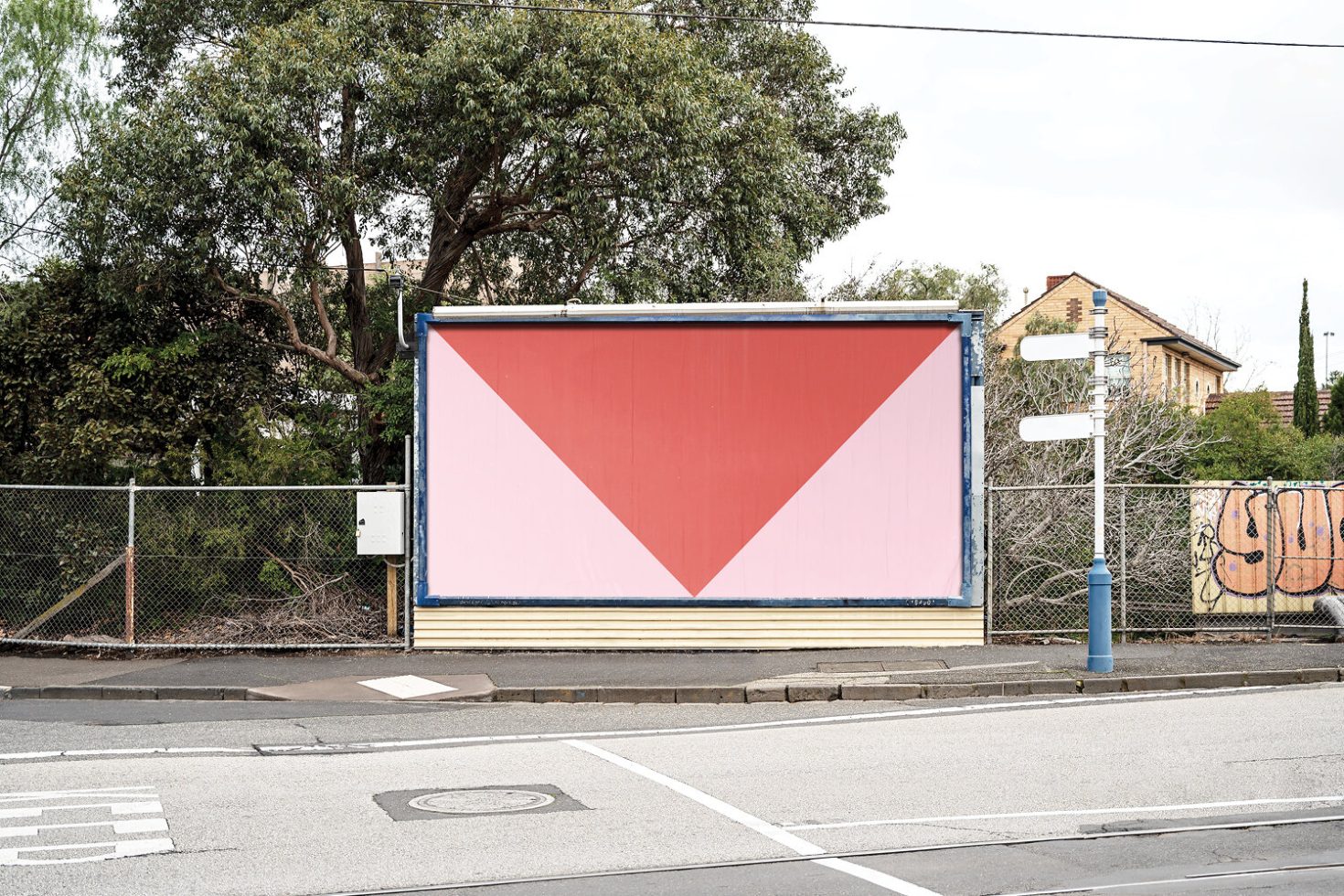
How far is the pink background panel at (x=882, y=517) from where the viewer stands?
1492 centimetres

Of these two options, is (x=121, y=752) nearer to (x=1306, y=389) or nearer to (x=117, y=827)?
(x=117, y=827)

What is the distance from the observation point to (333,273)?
21.5 meters

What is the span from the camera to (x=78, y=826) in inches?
272

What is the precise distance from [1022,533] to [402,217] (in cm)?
1157

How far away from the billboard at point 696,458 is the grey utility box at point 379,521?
276 mm

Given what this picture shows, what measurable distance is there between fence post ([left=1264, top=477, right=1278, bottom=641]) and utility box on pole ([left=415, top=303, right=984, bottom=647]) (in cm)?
381

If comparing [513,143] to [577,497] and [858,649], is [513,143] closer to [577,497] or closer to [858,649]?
[577,497]

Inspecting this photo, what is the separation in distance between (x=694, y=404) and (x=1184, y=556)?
6.85 meters

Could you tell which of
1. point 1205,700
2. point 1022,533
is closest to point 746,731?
point 1205,700

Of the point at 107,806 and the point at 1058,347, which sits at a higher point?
the point at 1058,347

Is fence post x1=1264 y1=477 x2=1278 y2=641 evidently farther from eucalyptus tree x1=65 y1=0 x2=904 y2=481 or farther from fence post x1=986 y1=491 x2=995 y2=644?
eucalyptus tree x1=65 y1=0 x2=904 y2=481

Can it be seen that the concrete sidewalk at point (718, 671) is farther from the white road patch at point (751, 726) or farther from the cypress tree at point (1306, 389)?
the cypress tree at point (1306, 389)

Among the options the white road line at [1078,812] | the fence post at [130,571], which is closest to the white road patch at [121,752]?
the white road line at [1078,812]

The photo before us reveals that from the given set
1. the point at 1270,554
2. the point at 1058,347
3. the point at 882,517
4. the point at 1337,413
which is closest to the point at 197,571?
the point at 882,517
